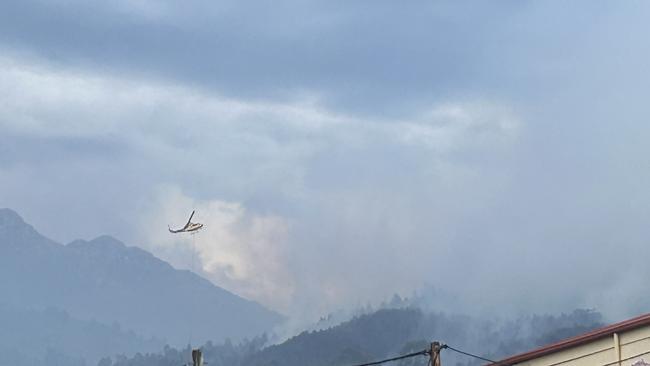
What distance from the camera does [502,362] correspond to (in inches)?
2068

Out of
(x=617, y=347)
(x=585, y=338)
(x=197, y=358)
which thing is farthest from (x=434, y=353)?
(x=197, y=358)

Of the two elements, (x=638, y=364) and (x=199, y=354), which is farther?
(x=199, y=354)

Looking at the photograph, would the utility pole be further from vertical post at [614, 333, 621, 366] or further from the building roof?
vertical post at [614, 333, 621, 366]

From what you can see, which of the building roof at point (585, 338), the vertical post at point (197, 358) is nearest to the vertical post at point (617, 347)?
the building roof at point (585, 338)

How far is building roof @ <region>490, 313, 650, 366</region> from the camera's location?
159 ft

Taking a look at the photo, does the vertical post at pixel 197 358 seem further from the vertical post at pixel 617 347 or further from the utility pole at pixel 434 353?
the vertical post at pixel 617 347

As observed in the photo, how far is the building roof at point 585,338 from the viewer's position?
48.5m

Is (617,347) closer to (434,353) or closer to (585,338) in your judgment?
(585,338)

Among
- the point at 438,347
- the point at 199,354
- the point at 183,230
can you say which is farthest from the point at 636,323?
the point at 183,230

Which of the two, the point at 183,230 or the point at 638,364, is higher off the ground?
the point at 183,230

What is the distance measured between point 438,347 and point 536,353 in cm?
533

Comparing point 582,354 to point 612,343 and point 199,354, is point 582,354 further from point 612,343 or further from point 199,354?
point 199,354

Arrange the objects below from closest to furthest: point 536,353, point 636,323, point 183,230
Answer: point 636,323 → point 536,353 → point 183,230

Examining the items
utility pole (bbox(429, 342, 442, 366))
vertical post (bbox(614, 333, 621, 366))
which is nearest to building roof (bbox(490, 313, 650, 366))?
vertical post (bbox(614, 333, 621, 366))
